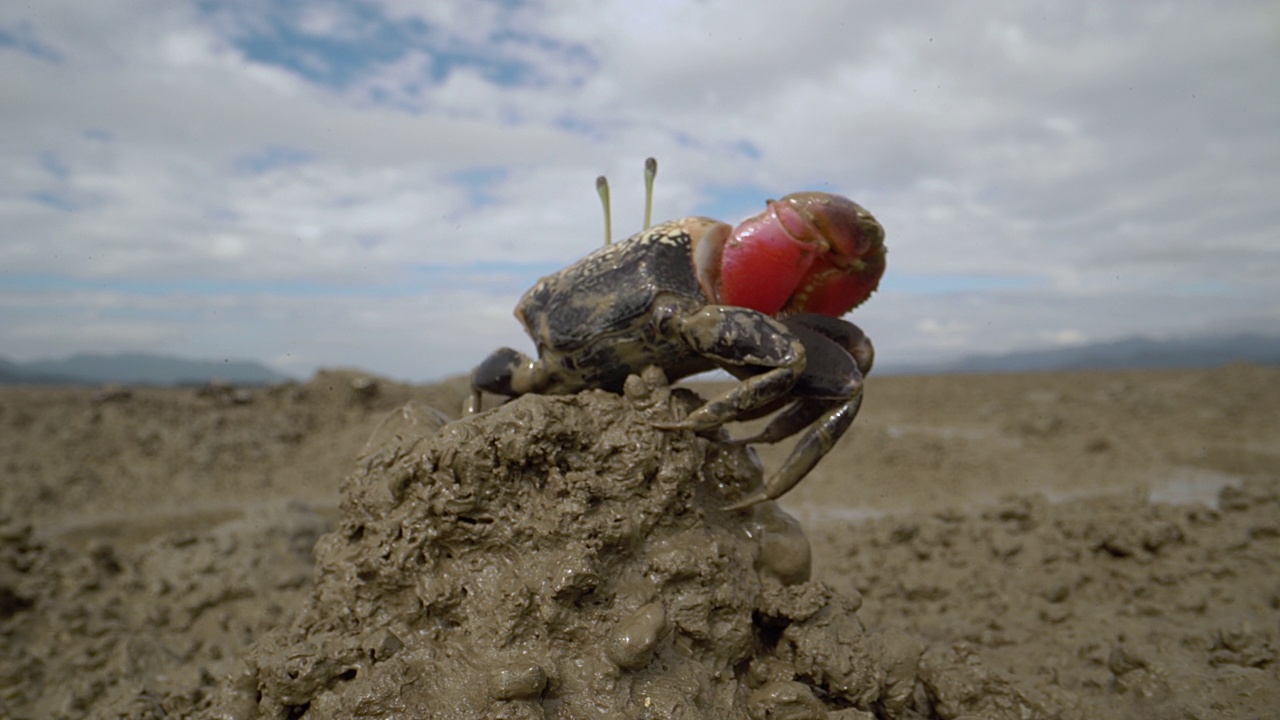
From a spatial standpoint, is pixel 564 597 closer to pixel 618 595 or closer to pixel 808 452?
pixel 618 595

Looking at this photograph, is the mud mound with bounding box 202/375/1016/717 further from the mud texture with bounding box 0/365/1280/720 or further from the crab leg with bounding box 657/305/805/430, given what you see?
the crab leg with bounding box 657/305/805/430

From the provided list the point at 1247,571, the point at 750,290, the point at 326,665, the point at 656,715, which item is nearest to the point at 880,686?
the point at 656,715

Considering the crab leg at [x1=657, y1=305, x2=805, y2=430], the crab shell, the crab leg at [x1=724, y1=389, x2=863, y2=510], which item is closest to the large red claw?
the crab shell

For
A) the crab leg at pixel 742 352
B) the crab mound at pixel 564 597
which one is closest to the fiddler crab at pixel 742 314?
the crab leg at pixel 742 352

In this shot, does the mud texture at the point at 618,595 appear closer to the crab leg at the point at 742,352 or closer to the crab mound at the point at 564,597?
the crab mound at the point at 564,597

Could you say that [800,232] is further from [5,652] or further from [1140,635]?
[5,652]

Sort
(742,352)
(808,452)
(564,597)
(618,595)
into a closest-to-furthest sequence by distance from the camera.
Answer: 1. (564,597)
2. (618,595)
3. (742,352)
4. (808,452)

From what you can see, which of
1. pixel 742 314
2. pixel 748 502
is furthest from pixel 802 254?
pixel 748 502
